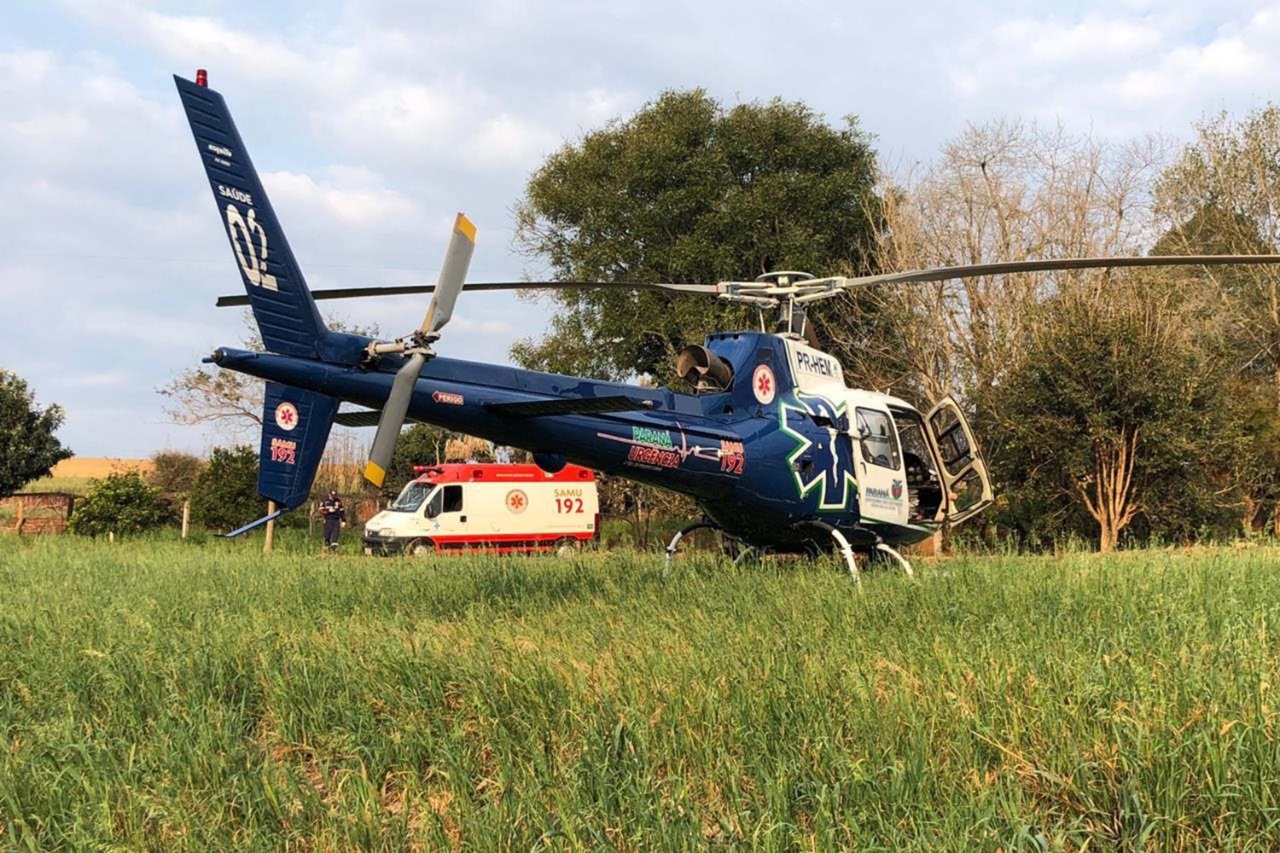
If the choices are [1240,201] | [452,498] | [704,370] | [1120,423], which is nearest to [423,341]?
[704,370]

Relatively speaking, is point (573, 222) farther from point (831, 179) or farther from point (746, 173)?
point (831, 179)

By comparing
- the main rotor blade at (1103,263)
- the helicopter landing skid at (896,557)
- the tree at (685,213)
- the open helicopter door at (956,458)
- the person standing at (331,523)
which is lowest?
the person standing at (331,523)

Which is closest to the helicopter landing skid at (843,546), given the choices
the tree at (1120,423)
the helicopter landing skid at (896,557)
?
the helicopter landing skid at (896,557)

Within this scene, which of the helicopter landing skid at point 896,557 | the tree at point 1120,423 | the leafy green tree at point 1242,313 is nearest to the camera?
the helicopter landing skid at point 896,557

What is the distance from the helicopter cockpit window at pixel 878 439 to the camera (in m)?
9.28

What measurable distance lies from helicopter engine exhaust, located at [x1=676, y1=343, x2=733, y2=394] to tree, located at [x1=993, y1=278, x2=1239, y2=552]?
9.62m

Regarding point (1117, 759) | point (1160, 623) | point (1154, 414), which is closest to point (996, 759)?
point (1117, 759)

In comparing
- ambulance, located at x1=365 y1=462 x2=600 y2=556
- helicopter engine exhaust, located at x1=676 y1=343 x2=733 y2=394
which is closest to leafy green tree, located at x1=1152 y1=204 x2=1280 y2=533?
ambulance, located at x1=365 y1=462 x2=600 y2=556

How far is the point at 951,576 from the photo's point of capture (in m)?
7.10

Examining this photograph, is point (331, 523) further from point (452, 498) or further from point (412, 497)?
point (452, 498)

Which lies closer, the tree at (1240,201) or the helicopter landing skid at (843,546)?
the helicopter landing skid at (843,546)

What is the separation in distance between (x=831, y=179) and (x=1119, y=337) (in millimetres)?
10301

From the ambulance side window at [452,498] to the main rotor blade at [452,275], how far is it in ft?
50.9

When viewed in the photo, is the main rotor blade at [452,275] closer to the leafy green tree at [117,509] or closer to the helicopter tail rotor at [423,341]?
the helicopter tail rotor at [423,341]
